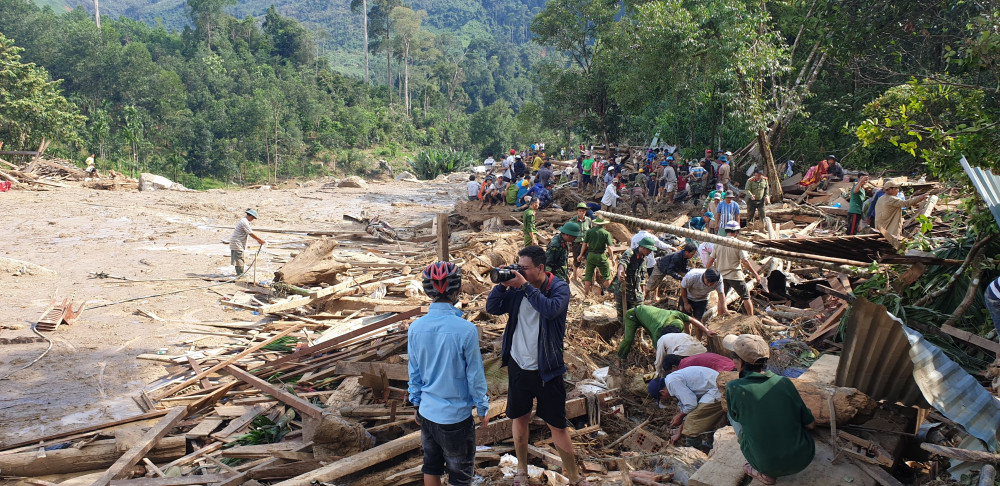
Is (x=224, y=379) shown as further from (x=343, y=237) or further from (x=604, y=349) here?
(x=343, y=237)

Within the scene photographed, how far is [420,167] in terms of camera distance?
122ft

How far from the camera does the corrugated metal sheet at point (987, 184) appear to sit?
4.49 metres

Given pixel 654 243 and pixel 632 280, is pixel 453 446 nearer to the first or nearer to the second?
pixel 632 280

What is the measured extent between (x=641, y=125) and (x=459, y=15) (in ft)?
382

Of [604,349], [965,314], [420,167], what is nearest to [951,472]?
[965,314]

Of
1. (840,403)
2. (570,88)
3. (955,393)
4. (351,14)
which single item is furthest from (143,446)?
(351,14)

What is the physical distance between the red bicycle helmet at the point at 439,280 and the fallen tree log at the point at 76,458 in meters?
3.15

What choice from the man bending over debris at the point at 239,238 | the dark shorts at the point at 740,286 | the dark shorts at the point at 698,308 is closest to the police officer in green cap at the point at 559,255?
the dark shorts at the point at 698,308

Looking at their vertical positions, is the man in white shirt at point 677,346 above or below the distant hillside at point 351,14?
below

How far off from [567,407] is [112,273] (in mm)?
10048

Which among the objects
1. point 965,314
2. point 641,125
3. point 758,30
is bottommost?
point 965,314

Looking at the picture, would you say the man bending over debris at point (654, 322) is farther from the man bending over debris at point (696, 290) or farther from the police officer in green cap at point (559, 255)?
the police officer in green cap at point (559, 255)

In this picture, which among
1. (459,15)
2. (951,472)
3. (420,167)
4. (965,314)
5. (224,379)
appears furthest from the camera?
(459,15)

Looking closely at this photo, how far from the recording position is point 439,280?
360cm
